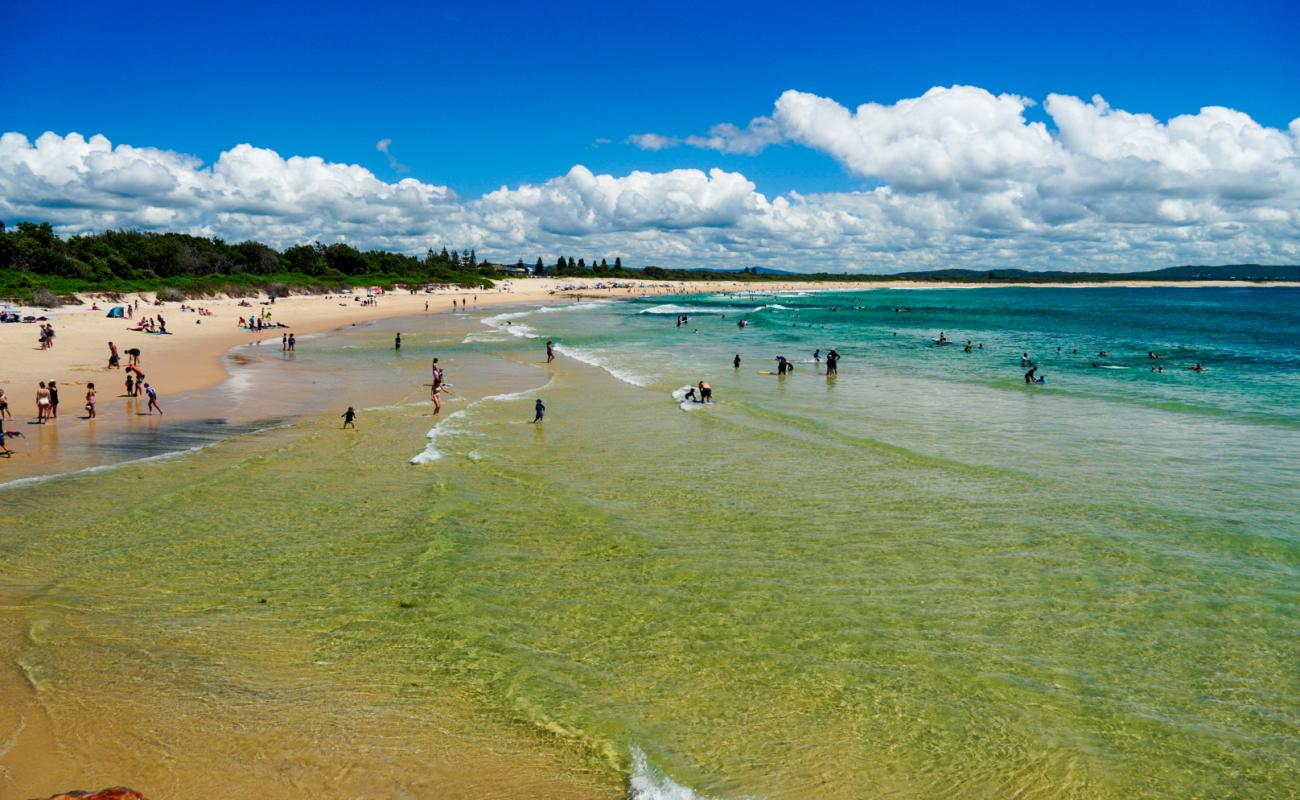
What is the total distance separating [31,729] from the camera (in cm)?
691

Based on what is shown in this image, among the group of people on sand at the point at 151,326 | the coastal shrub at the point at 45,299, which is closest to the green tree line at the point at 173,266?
the coastal shrub at the point at 45,299

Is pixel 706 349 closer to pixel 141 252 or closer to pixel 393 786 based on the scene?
pixel 393 786

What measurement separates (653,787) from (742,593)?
180 inches

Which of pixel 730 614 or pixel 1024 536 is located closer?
pixel 730 614

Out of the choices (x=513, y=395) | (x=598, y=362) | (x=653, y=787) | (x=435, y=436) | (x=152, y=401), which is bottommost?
(x=653, y=787)

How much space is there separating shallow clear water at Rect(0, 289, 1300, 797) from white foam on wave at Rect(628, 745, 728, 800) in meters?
0.11

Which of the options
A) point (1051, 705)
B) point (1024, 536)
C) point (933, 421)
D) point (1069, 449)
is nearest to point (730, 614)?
point (1051, 705)

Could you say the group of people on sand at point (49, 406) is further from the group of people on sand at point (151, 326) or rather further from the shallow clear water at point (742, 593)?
the group of people on sand at point (151, 326)

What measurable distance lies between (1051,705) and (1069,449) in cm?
1506

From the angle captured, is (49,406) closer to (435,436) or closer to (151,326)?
(435,436)

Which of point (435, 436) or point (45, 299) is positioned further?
point (45, 299)

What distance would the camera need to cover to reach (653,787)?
658 cm

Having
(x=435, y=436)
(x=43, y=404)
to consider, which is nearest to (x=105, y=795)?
(x=435, y=436)

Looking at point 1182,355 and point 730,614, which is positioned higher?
point 1182,355
